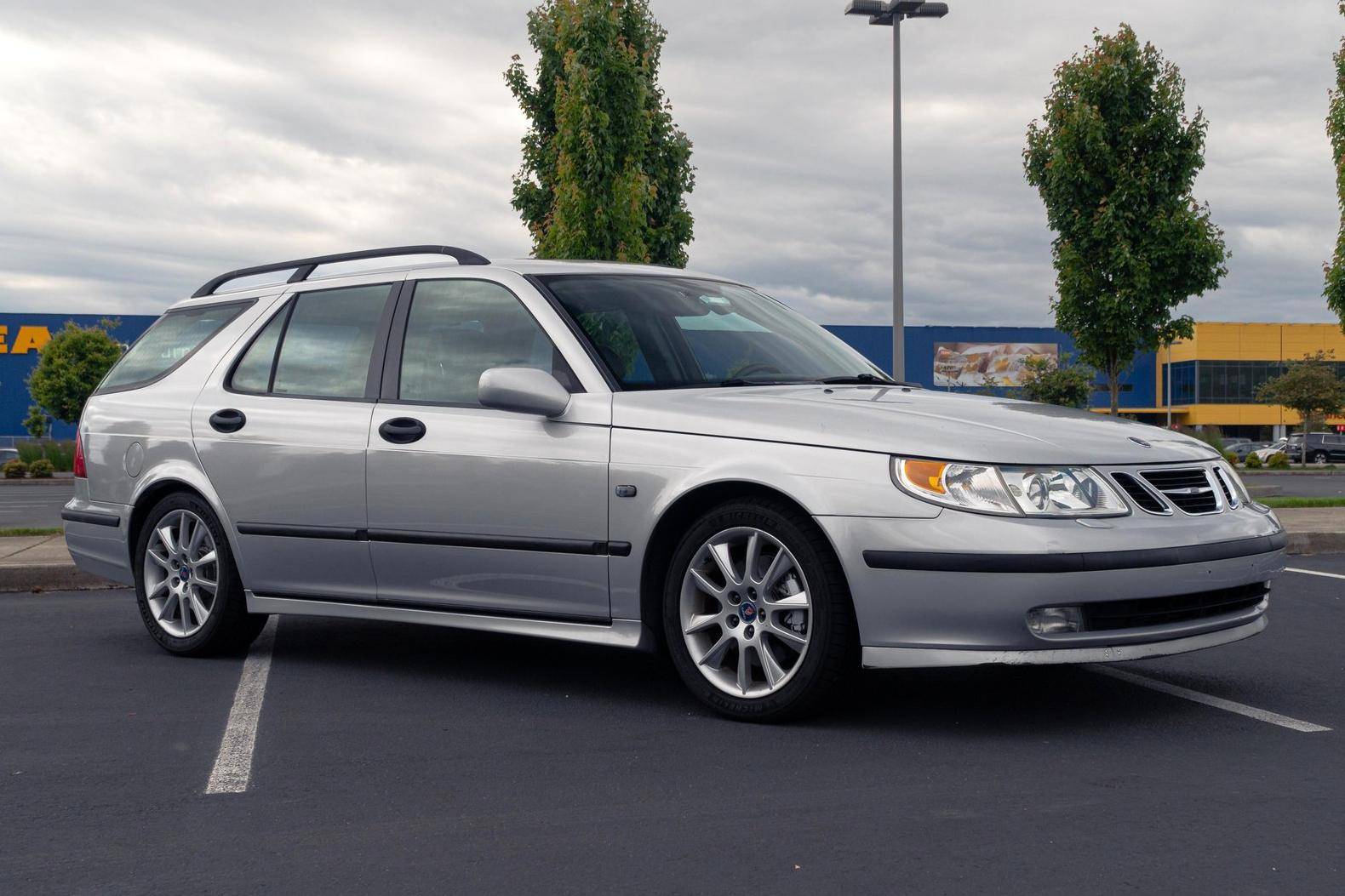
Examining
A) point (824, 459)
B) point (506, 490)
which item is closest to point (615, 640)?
point (506, 490)

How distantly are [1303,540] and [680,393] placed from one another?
26.4 feet

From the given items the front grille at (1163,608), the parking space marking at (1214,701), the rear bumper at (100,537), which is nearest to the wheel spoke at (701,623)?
the front grille at (1163,608)

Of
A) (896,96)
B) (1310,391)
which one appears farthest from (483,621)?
(1310,391)

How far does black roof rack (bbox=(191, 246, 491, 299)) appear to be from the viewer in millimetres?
6043

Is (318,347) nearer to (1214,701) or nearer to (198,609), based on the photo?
(198,609)

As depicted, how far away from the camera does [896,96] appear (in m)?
16.6

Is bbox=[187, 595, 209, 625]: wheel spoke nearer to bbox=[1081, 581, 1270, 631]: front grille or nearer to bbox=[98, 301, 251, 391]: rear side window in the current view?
bbox=[98, 301, 251, 391]: rear side window

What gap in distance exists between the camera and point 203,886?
10.6ft

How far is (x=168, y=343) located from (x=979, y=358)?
69.8 meters

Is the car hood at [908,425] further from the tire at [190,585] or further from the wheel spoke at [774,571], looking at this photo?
the tire at [190,585]

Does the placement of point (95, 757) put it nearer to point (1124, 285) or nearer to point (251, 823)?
point (251, 823)

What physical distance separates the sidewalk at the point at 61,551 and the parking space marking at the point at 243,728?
9.72 ft

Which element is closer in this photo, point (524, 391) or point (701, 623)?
point (701, 623)

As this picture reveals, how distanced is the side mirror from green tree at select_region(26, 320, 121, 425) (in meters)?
42.6
